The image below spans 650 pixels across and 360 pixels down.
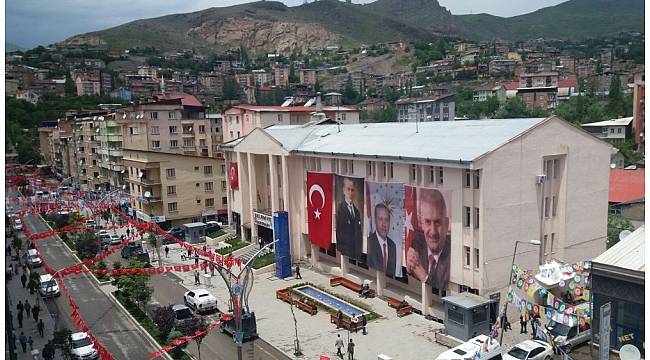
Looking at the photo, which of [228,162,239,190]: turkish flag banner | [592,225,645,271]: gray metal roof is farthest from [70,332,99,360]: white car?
[228,162,239,190]: turkish flag banner

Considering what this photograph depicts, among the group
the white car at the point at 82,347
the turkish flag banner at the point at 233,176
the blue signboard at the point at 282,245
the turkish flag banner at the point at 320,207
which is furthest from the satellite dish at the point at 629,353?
the turkish flag banner at the point at 233,176

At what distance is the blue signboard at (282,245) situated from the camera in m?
40.2

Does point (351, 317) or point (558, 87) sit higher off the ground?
point (558, 87)

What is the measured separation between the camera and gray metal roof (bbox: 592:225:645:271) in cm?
1784

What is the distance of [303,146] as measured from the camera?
136 ft

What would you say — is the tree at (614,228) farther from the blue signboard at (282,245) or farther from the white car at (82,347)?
the white car at (82,347)

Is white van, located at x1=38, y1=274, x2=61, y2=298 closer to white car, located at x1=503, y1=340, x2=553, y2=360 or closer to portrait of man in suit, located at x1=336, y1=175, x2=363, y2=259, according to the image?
portrait of man in suit, located at x1=336, y1=175, x2=363, y2=259

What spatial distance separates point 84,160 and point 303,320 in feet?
210

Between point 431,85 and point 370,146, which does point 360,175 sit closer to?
point 370,146

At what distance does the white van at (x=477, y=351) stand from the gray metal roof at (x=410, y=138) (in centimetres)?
854

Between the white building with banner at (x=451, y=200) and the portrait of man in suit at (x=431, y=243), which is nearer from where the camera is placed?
the white building with banner at (x=451, y=200)

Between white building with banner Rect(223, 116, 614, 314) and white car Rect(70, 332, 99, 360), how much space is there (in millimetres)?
16011

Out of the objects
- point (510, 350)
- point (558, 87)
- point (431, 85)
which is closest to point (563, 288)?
point (510, 350)

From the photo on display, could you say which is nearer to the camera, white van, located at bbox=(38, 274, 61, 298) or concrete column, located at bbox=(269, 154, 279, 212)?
white van, located at bbox=(38, 274, 61, 298)
